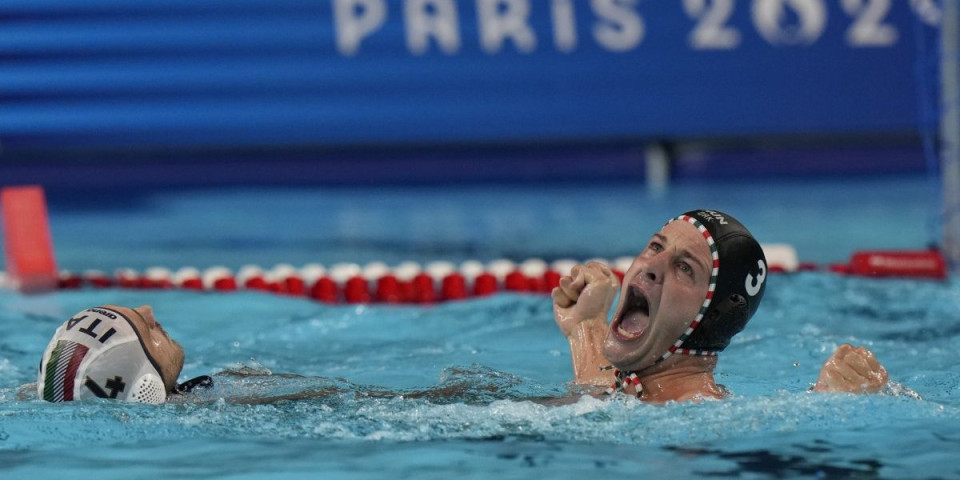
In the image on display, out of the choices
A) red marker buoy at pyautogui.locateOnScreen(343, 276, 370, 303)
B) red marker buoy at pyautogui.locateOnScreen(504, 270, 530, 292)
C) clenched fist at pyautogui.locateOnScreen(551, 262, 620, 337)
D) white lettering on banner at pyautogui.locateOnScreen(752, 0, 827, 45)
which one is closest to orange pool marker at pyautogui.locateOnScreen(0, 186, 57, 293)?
red marker buoy at pyautogui.locateOnScreen(343, 276, 370, 303)

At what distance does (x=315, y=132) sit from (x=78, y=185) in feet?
5.95

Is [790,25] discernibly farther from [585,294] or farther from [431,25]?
[585,294]

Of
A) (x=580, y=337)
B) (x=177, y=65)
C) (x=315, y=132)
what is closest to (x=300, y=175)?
(x=315, y=132)

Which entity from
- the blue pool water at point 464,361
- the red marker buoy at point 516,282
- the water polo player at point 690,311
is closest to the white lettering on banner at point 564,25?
the blue pool water at point 464,361

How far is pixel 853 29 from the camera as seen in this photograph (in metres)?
8.52

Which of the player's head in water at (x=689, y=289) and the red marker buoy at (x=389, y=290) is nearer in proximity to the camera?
the player's head in water at (x=689, y=289)

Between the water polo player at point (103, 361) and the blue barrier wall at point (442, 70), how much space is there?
5.73m

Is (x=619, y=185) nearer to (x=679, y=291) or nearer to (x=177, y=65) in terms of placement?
(x=177, y=65)

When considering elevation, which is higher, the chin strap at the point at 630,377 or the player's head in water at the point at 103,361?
the player's head in water at the point at 103,361

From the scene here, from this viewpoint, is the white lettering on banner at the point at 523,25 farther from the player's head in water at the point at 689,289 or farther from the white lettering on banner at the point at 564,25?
the player's head in water at the point at 689,289

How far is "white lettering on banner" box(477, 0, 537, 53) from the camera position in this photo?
8.61 m

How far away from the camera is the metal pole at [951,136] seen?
225 inches

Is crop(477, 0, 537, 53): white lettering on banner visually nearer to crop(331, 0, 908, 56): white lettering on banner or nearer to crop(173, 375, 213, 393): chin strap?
crop(331, 0, 908, 56): white lettering on banner

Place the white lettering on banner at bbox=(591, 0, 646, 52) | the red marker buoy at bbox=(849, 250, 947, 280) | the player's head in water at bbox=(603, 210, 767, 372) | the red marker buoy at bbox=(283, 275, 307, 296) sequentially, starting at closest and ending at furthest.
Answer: the player's head in water at bbox=(603, 210, 767, 372) → the red marker buoy at bbox=(849, 250, 947, 280) → the red marker buoy at bbox=(283, 275, 307, 296) → the white lettering on banner at bbox=(591, 0, 646, 52)
